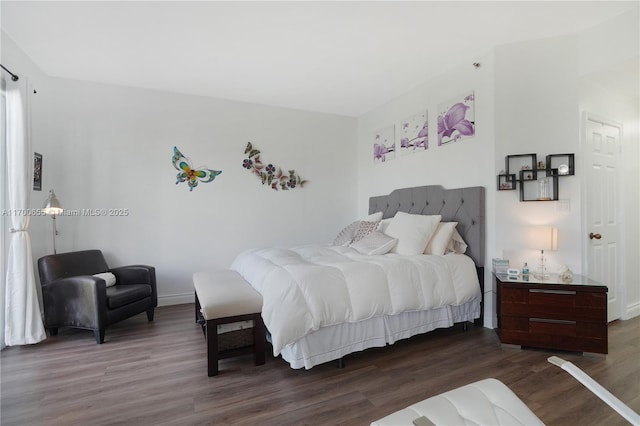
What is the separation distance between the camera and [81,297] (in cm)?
269

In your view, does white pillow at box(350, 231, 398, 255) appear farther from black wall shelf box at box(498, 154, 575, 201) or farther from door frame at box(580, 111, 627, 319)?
door frame at box(580, 111, 627, 319)

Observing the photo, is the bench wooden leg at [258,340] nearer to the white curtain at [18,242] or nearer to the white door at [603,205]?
the white curtain at [18,242]

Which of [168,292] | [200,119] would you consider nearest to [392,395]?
[168,292]

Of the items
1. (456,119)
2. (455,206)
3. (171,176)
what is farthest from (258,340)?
(456,119)

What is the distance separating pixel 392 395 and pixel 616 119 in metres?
3.53

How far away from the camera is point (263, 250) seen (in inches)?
125

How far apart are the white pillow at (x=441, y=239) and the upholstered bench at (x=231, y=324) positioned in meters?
1.75

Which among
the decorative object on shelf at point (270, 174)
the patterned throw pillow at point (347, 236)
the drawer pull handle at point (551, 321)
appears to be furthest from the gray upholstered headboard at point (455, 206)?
the decorative object on shelf at point (270, 174)

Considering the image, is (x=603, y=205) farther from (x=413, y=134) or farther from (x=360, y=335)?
(x=360, y=335)

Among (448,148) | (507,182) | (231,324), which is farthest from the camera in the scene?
(448,148)

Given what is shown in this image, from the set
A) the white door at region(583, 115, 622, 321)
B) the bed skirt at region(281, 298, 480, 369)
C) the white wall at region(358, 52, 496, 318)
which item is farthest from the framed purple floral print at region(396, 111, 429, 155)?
the bed skirt at region(281, 298, 480, 369)

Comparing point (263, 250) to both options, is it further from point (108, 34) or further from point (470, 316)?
point (108, 34)

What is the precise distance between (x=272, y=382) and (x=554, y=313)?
2.22 metres

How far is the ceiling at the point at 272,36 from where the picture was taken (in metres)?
2.28
